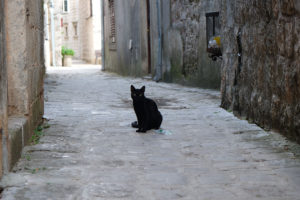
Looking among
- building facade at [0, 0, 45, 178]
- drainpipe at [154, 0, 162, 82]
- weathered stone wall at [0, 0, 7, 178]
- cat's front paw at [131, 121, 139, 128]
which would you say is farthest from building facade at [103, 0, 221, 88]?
weathered stone wall at [0, 0, 7, 178]

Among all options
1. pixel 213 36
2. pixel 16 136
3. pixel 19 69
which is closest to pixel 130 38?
pixel 213 36

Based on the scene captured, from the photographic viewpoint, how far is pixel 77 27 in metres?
39.1

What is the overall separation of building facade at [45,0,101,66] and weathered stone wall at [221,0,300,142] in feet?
67.8

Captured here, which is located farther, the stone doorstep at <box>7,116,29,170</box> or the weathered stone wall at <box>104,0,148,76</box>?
the weathered stone wall at <box>104,0,148,76</box>

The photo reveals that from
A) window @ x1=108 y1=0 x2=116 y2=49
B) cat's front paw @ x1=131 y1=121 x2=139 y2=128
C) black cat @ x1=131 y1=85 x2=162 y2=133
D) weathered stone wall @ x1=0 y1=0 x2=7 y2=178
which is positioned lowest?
cat's front paw @ x1=131 y1=121 x2=139 y2=128

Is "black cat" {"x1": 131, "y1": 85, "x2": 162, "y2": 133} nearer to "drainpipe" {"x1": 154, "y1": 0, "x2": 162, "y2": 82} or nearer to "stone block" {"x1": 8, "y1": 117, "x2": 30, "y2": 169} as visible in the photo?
"stone block" {"x1": 8, "y1": 117, "x2": 30, "y2": 169}

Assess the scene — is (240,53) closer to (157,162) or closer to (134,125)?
(134,125)

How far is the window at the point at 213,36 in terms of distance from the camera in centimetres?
733

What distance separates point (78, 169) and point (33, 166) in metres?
0.32

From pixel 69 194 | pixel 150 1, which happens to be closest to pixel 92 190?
pixel 69 194

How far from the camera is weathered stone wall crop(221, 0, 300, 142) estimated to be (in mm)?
3965

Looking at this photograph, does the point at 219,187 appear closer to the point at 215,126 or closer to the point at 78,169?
the point at 78,169

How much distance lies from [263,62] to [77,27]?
3552 centimetres

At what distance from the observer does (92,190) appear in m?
2.88
